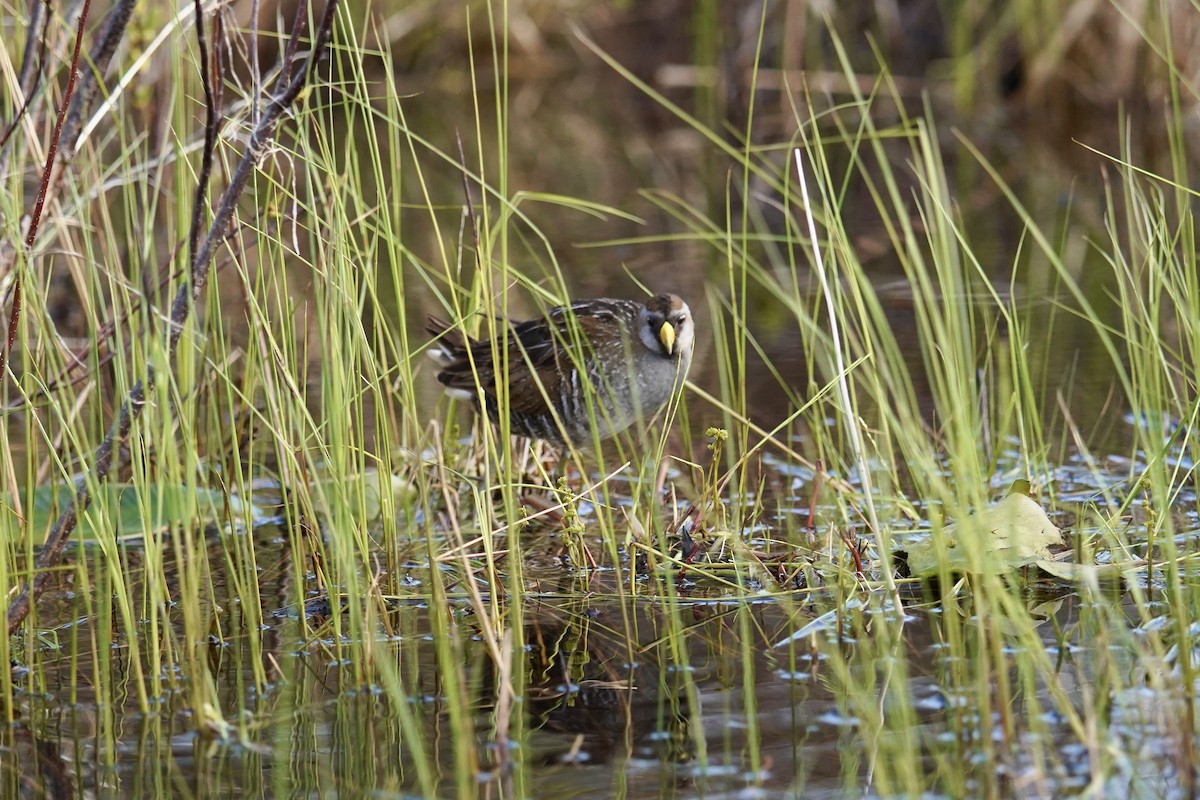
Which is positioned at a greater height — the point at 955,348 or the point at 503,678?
the point at 955,348

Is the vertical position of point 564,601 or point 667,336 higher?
point 667,336

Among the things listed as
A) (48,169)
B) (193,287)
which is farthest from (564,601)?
(48,169)

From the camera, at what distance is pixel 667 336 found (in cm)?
399

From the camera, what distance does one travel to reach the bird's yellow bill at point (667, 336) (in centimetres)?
399

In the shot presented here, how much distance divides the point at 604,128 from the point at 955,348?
850 centimetres

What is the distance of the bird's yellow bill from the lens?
3988mm

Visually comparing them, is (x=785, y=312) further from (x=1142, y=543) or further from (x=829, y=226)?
(x=829, y=226)

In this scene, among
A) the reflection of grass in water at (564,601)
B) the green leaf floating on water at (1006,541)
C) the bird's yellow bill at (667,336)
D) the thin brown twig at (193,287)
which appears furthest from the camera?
the bird's yellow bill at (667,336)

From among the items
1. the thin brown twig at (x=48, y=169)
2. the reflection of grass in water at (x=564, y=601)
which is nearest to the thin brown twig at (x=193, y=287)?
the reflection of grass in water at (x=564, y=601)

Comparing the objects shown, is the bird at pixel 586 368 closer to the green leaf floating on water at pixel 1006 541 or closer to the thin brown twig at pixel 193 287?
the green leaf floating on water at pixel 1006 541

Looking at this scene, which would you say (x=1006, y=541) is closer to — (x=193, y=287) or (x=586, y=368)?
(x=586, y=368)

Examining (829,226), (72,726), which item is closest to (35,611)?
(72,726)

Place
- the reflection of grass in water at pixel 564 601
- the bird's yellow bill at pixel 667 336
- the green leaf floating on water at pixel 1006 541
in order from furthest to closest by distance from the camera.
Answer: the bird's yellow bill at pixel 667 336
the green leaf floating on water at pixel 1006 541
the reflection of grass in water at pixel 564 601

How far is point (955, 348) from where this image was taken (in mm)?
2557
